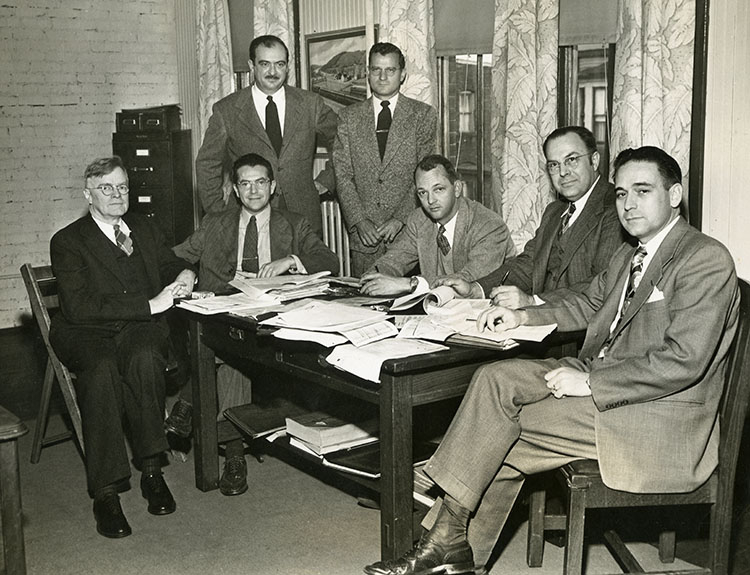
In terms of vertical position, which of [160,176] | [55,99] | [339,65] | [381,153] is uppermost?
[339,65]

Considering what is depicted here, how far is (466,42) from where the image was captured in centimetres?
438

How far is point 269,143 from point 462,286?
68.2 inches

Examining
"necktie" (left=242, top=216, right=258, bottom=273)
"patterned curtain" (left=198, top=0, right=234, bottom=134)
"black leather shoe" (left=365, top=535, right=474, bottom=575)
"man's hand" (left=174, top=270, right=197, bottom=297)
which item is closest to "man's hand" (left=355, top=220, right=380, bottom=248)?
"necktie" (left=242, top=216, right=258, bottom=273)

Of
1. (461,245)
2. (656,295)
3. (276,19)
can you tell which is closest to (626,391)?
(656,295)

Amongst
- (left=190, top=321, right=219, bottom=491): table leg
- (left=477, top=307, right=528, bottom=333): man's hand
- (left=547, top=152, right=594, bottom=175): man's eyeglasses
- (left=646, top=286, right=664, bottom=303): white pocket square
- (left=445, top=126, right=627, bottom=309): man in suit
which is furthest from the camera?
(left=190, top=321, right=219, bottom=491): table leg

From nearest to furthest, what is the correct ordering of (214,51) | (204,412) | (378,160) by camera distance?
(204,412) → (378,160) → (214,51)

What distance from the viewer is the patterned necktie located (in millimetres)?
2359

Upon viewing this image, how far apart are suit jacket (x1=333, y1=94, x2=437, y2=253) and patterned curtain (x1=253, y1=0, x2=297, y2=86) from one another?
1.66 meters

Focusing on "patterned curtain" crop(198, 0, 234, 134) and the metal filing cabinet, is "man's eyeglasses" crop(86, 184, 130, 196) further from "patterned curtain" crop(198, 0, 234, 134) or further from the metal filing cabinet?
"patterned curtain" crop(198, 0, 234, 134)

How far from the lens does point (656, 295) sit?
2.26 metres

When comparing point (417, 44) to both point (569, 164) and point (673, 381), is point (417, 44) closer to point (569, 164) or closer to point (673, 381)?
point (569, 164)

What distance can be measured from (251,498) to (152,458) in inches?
16.2

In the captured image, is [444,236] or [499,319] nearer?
[499,319]

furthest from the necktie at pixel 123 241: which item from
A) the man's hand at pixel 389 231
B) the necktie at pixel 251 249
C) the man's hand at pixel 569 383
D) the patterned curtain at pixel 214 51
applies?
the patterned curtain at pixel 214 51
